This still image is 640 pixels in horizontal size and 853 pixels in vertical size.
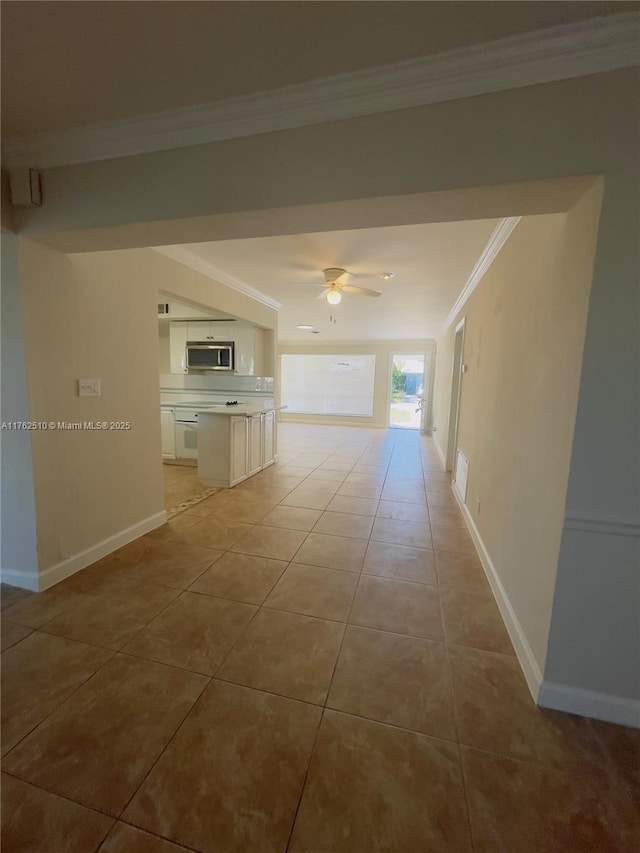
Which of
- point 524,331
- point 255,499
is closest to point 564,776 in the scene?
point 524,331

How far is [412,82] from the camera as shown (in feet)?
4.41

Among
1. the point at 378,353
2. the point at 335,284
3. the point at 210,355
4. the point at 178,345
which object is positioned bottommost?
the point at 210,355

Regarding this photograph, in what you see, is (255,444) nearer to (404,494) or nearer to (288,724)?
(404,494)

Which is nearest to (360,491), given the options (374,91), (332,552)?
(332,552)

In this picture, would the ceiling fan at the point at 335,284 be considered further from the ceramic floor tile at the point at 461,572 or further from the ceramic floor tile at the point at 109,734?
the ceramic floor tile at the point at 109,734

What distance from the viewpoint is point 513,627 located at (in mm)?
1896

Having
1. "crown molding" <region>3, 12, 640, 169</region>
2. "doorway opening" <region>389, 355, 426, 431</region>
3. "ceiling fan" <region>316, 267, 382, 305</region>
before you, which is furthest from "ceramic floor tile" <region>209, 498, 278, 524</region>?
"doorway opening" <region>389, 355, 426, 431</region>

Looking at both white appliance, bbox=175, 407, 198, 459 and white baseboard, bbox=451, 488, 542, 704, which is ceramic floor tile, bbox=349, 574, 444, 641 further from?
white appliance, bbox=175, 407, 198, 459

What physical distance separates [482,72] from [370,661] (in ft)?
8.20

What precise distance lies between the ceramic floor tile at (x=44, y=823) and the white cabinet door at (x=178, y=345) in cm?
510

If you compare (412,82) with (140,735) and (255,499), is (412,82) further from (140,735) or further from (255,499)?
(255,499)

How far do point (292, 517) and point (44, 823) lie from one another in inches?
96.9

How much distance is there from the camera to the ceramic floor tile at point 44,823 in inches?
40.8

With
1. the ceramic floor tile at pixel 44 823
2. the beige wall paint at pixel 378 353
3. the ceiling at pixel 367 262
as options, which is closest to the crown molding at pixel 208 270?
the ceiling at pixel 367 262
